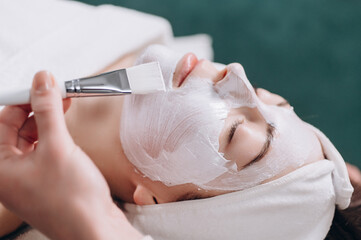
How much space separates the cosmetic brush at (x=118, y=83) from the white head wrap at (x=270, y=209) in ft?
1.08

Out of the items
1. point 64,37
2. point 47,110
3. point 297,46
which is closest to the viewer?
point 47,110

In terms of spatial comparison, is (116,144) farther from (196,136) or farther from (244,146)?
(244,146)

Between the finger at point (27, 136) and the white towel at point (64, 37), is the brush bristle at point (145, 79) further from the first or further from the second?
the white towel at point (64, 37)

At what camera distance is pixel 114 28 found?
4.13 feet

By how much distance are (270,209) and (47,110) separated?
57 centimetres

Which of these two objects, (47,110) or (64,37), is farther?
(64,37)

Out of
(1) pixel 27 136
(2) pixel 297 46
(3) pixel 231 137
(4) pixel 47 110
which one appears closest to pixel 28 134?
(1) pixel 27 136

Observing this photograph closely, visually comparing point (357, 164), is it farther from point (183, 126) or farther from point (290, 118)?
point (183, 126)

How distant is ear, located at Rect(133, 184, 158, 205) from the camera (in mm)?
893

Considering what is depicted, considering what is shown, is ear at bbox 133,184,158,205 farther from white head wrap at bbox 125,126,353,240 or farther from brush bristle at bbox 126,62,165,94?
brush bristle at bbox 126,62,165,94

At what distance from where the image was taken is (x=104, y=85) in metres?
0.69

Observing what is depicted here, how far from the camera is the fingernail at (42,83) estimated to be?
23.0 inches

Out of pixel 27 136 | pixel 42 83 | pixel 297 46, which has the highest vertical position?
pixel 42 83

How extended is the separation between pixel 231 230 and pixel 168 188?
7.2 inches
